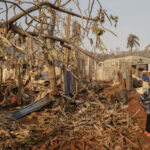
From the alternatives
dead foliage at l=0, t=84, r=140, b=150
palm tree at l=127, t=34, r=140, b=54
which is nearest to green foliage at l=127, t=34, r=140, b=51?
palm tree at l=127, t=34, r=140, b=54

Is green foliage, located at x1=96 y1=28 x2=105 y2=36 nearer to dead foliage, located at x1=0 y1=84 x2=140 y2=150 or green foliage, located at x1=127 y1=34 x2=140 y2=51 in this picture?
dead foliage, located at x1=0 y1=84 x2=140 y2=150

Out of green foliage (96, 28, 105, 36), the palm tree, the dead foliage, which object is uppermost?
the palm tree

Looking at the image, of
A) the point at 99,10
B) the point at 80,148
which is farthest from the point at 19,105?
the point at 99,10

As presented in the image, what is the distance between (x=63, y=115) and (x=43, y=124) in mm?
951

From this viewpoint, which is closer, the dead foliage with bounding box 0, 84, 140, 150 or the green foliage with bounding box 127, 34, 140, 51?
the dead foliage with bounding box 0, 84, 140, 150

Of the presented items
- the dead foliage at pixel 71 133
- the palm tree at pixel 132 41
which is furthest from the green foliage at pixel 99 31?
the palm tree at pixel 132 41

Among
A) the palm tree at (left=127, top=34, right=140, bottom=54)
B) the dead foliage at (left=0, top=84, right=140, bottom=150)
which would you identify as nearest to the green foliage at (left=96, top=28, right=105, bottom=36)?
the dead foliage at (left=0, top=84, right=140, bottom=150)

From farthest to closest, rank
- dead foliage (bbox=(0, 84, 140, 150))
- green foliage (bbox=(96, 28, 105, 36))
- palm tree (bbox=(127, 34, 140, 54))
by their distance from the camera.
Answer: palm tree (bbox=(127, 34, 140, 54)), dead foliage (bbox=(0, 84, 140, 150)), green foliage (bbox=(96, 28, 105, 36))

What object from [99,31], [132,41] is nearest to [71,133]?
[99,31]

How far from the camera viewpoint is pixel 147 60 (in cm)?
2748

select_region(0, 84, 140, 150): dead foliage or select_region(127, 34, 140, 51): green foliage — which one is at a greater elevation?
select_region(127, 34, 140, 51): green foliage

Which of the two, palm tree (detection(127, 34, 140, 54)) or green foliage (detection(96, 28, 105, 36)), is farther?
palm tree (detection(127, 34, 140, 54))

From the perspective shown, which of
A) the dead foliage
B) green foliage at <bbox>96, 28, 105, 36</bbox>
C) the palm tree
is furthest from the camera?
the palm tree

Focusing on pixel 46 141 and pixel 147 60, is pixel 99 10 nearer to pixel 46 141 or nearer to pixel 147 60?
pixel 46 141
